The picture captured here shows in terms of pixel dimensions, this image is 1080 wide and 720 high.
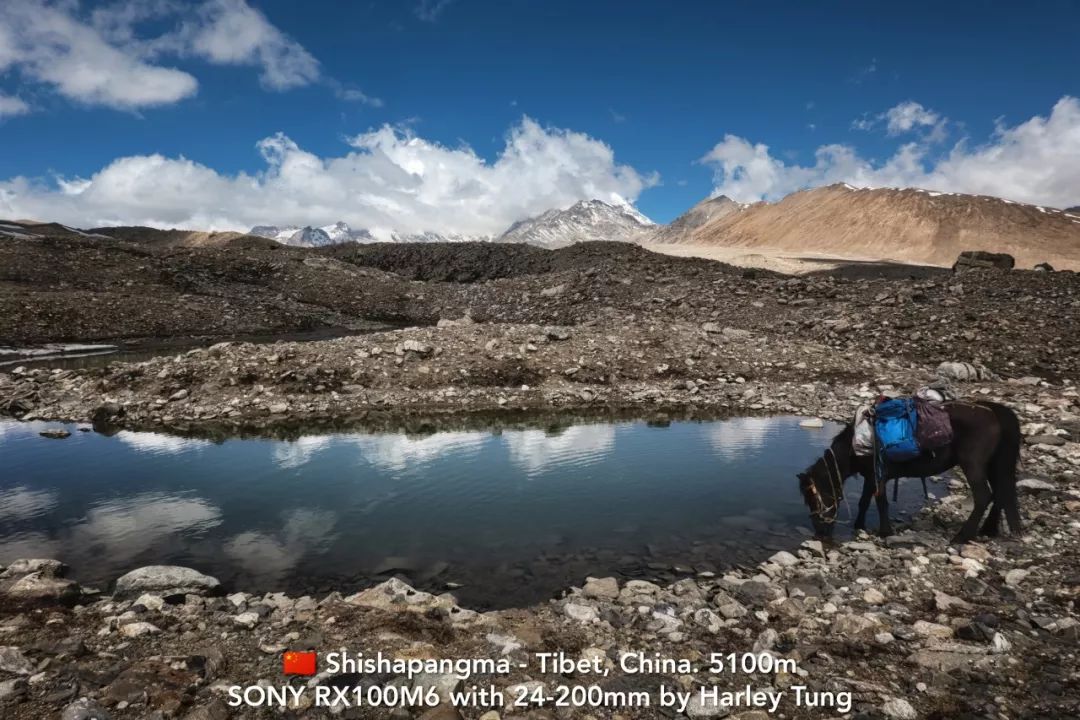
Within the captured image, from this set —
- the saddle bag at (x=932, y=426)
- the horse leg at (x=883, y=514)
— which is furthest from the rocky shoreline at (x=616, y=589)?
the saddle bag at (x=932, y=426)

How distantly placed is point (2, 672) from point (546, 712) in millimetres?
4176

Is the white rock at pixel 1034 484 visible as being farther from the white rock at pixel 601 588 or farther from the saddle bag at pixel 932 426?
the white rock at pixel 601 588

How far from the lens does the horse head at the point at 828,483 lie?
8039mm

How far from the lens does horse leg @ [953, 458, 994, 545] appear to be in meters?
7.05

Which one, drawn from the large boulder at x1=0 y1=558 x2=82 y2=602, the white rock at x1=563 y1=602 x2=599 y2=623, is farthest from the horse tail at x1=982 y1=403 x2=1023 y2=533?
the large boulder at x1=0 y1=558 x2=82 y2=602

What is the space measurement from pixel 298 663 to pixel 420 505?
4553 millimetres

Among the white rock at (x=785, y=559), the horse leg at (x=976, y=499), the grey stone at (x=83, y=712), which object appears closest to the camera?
the grey stone at (x=83, y=712)

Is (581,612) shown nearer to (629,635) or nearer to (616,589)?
(629,635)

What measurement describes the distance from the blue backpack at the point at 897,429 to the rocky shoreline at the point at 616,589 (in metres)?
1.11

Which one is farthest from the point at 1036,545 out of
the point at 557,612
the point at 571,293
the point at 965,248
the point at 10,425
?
the point at 965,248

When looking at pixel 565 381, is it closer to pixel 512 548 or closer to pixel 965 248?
pixel 512 548

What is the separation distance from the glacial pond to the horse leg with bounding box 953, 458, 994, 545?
4.25 feet

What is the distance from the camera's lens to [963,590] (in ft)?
19.3

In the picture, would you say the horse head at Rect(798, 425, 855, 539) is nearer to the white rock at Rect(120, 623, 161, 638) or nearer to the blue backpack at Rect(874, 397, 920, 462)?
the blue backpack at Rect(874, 397, 920, 462)
